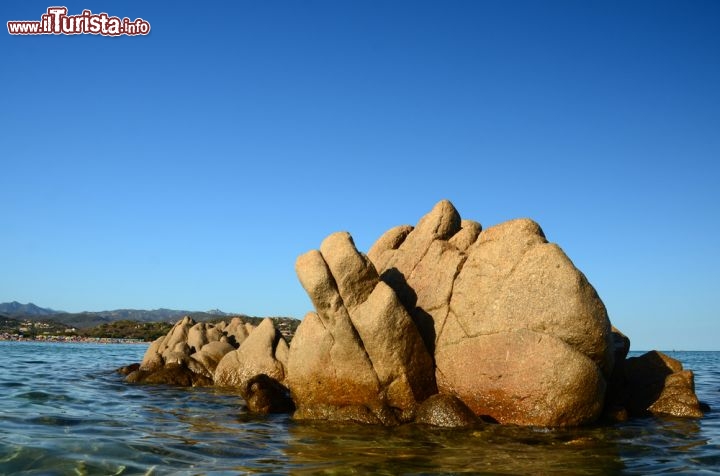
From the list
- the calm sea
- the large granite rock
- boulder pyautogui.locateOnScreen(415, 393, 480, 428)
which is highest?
the large granite rock

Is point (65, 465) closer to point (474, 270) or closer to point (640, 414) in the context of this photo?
point (474, 270)

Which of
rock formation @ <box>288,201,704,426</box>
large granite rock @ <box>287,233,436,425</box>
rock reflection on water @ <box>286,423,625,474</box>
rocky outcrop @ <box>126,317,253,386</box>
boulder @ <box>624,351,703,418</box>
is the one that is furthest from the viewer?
rocky outcrop @ <box>126,317,253,386</box>

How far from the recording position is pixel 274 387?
18.3m

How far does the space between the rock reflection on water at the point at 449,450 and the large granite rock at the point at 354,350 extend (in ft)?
3.34

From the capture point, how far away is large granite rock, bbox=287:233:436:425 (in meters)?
15.0

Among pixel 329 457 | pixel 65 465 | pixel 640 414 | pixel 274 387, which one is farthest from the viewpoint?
pixel 274 387

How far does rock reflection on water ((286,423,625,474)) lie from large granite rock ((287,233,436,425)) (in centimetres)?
102

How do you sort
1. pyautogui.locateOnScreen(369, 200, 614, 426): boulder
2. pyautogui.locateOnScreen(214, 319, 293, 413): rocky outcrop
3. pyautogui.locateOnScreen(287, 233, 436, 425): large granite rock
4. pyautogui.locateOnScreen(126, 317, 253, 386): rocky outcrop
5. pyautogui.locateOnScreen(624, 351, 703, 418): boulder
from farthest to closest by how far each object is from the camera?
1. pyautogui.locateOnScreen(126, 317, 253, 386): rocky outcrop
2. pyautogui.locateOnScreen(214, 319, 293, 413): rocky outcrop
3. pyautogui.locateOnScreen(624, 351, 703, 418): boulder
4. pyautogui.locateOnScreen(287, 233, 436, 425): large granite rock
5. pyautogui.locateOnScreen(369, 200, 614, 426): boulder

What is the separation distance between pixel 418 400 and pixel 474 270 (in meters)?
3.56

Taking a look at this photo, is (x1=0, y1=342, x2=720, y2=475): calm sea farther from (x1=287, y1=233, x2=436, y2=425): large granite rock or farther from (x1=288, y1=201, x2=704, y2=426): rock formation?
(x1=287, y1=233, x2=436, y2=425): large granite rock

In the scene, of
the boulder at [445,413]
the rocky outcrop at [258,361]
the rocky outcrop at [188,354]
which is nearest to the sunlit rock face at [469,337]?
the boulder at [445,413]

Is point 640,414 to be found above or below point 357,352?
below

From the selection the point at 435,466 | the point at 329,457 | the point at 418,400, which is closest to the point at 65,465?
the point at 329,457

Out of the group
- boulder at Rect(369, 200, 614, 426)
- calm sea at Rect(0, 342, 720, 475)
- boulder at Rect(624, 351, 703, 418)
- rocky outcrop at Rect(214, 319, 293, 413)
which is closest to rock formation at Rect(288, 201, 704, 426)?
boulder at Rect(369, 200, 614, 426)
